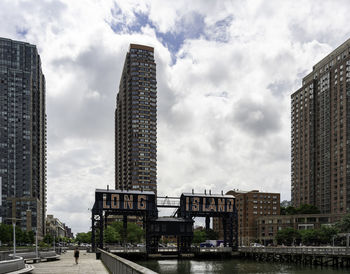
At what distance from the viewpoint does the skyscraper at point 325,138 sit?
16162 centimetres

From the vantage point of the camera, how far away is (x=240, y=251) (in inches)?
3807

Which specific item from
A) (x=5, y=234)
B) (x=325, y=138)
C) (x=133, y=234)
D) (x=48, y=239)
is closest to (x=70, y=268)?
(x=5, y=234)

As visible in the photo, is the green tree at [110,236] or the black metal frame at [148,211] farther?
the green tree at [110,236]

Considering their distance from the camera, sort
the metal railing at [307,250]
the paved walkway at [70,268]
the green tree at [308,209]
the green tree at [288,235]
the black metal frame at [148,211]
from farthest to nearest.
A: the green tree at [308,209] → the green tree at [288,235] → the black metal frame at [148,211] → the metal railing at [307,250] → the paved walkway at [70,268]

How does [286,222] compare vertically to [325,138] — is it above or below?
below

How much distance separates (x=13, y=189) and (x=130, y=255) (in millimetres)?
124623

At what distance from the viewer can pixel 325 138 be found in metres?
176

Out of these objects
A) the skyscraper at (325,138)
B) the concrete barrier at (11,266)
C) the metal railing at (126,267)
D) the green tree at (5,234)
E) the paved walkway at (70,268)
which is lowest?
the green tree at (5,234)

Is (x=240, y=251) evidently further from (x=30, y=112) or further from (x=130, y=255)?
(x=30, y=112)

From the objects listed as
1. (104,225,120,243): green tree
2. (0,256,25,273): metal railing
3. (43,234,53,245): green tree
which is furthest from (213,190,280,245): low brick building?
(0,256,25,273): metal railing

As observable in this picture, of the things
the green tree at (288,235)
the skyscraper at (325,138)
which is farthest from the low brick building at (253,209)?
the green tree at (288,235)

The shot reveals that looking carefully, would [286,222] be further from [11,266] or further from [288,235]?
[11,266]

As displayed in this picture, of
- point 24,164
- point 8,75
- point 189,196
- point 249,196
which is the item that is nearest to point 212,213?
point 189,196

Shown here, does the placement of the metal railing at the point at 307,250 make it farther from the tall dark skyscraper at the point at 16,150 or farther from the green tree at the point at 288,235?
the tall dark skyscraper at the point at 16,150
